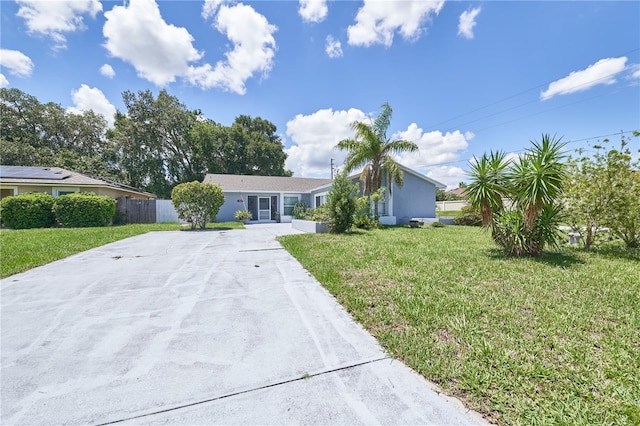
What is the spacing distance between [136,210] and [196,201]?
7077 mm

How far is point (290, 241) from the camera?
9.62 meters

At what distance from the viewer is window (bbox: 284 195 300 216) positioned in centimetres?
2056

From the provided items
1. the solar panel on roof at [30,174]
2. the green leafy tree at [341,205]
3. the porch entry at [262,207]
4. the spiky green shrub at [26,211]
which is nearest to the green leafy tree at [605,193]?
the green leafy tree at [341,205]

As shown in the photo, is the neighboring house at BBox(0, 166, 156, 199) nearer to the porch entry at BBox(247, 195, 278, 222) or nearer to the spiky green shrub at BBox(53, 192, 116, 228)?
the spiky green shrub at BBox(53, 192, 116, 228)

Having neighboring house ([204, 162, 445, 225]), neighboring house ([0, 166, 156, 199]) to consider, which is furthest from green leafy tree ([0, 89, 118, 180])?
neighboring house ([204, 162, 445, 225])

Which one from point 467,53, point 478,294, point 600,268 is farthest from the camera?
point 467,53

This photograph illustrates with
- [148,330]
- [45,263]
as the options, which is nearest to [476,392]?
[148,330]

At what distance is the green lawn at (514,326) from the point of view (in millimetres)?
1984

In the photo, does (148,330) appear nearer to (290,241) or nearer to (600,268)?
(290,241)

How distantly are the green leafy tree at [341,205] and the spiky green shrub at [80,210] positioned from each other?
13.8 meters

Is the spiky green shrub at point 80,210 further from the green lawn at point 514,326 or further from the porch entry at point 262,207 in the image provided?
the green lawn at point 514,326

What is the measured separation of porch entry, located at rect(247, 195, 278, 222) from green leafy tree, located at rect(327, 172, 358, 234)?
32.7ft

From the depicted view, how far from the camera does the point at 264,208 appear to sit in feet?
67.4

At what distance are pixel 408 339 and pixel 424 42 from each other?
13.7 metres
